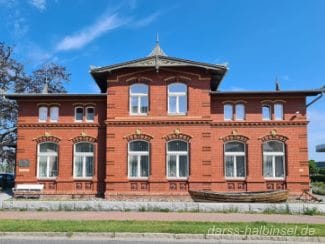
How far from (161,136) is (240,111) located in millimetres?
5368

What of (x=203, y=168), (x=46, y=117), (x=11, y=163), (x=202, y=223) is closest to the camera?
(x=202, y=223)

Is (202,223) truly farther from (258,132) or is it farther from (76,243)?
(258,132)

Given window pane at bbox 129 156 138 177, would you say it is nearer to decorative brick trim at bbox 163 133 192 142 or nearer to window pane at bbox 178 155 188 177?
decorative brick trim at bbox 163 133 192 142

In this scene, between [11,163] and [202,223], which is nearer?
[202,223]

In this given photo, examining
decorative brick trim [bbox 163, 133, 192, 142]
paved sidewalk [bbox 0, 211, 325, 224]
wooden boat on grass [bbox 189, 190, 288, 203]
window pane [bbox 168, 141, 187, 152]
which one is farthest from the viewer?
window pane [bbox 168, 141, 187, 152]

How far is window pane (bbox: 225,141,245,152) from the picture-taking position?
86.1ft

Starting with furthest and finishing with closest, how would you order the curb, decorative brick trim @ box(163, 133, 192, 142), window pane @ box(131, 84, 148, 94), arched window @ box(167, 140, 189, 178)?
window pane @ box(131, 84, 148, 94)
decorative brick trim @ box(163, 133, 192, 142)
arched window @ box(167, 140, 189, 178)
the curb

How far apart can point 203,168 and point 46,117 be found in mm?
10604

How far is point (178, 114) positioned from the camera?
25.8m

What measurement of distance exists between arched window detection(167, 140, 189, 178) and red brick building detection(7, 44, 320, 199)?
6 cm

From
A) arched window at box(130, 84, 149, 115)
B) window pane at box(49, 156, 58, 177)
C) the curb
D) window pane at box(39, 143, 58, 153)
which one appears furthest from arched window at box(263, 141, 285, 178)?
the curb

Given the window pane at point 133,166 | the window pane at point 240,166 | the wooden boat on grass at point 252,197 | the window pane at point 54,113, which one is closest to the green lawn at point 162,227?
the wooden boat on grass at point 252,197

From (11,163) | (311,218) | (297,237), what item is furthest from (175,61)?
(11,163)

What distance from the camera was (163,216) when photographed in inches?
625
